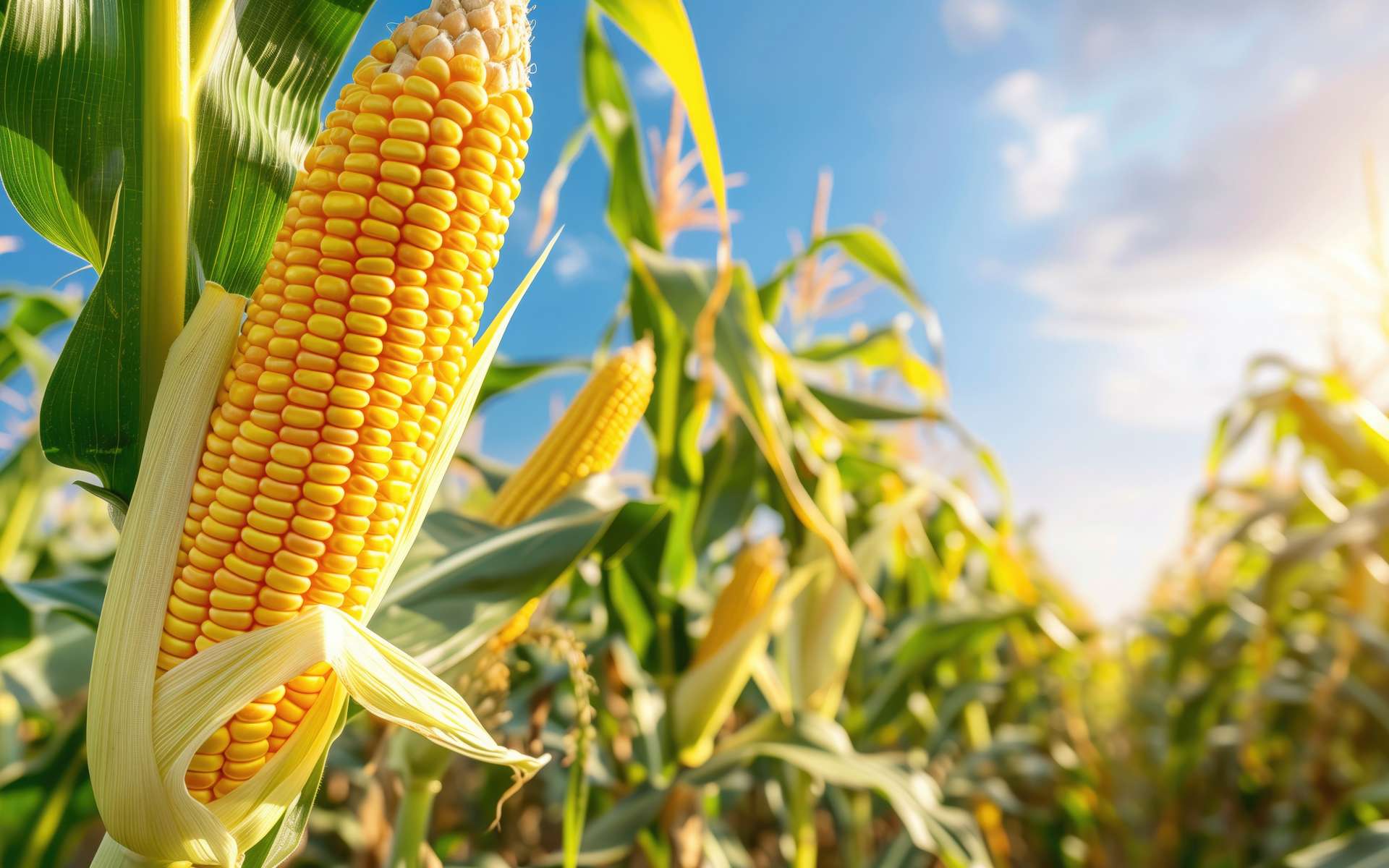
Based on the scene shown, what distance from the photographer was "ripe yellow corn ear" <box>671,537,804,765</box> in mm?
1424

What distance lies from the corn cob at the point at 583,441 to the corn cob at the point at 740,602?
1.37 ft

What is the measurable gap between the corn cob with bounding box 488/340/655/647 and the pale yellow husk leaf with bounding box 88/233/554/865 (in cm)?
51

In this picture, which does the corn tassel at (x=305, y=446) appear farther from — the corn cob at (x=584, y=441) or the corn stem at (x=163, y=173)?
the corn cob at (x=584, y=441)

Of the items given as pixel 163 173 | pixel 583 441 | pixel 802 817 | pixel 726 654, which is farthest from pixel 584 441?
pixel 802 817

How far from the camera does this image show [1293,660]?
338 centimetres

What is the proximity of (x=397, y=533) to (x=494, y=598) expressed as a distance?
13.0 inches

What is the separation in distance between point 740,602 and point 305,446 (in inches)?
40.1

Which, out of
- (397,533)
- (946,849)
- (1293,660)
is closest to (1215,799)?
(1293,660)

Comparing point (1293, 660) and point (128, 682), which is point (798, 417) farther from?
point (1293, 660)

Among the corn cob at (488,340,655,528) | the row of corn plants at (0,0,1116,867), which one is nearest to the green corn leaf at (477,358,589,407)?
the row of corn plants at (0,0,1116,867)

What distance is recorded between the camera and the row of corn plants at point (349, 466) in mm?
611

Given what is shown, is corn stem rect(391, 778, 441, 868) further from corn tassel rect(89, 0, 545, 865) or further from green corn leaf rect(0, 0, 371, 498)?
green corn leaf rect(0, 0, 371, 498)

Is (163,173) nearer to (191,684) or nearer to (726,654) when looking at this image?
(191,684)

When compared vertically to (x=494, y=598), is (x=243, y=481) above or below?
above
